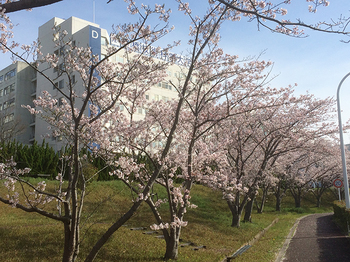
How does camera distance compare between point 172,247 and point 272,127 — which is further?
point 272,127

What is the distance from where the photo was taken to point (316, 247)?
470 inches

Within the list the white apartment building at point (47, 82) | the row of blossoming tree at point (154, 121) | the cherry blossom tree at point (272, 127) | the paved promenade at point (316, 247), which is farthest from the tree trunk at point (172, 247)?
the white apartment building at point (47, 82)

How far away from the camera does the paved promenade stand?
402 inches

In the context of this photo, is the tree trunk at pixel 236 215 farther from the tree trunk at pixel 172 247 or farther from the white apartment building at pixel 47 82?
the white apartment building at pixel 47 82

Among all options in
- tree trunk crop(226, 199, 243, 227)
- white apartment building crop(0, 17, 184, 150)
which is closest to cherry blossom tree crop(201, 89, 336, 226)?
tree trunk crop(226, 199, 243, 227)

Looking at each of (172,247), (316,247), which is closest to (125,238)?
(172,247)

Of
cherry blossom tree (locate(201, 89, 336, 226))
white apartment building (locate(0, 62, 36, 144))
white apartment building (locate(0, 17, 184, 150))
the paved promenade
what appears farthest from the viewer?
white apartment building (locate(0, 62, 36, 144))

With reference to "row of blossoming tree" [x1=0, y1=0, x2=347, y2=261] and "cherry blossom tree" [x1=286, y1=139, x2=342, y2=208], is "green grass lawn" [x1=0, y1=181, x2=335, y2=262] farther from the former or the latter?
"cherry blossom tree" [x1=286, y1=139, x2=342, y2=208]

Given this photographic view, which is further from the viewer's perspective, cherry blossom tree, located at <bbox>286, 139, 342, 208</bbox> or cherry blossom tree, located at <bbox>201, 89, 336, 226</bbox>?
Result: cherry blossom tree, located at <bbox>286, 139, 342, 208</bbox>

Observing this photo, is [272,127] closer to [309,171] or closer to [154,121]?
[154,121]

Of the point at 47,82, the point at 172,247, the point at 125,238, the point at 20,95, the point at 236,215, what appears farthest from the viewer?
the point at 20,95

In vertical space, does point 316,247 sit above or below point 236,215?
below

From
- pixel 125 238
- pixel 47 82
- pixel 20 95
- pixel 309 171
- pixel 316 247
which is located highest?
pixel 47 82

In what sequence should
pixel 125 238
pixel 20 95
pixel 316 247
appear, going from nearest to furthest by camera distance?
pixel 125 238 < pixel 316 247 < pixel 20 95
